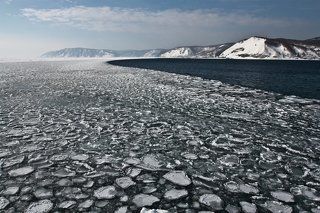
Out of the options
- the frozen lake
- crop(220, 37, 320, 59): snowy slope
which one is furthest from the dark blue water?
crop(220, 37, 320, 59): snowy slope

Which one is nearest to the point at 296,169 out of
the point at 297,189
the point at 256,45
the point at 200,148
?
the point at 297,189

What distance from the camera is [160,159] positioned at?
5648mm

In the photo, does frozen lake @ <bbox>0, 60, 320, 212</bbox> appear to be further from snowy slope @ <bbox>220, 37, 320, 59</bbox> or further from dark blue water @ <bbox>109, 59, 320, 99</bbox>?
snowy slope @ <bbox>220, 37, 320, 59</bbox>

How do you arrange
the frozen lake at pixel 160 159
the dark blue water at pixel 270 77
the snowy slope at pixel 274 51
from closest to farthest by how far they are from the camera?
the frozen lake at pixel 160 159
the dark blue water at pixel 270 77
the snowy slope at pixel 274 51

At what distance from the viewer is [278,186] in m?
4.59

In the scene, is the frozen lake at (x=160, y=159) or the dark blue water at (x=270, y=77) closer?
the frozen lake at (x=160, y=159)

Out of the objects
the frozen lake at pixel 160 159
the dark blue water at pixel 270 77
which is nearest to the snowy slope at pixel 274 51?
the dark blue water at pixel 270 77

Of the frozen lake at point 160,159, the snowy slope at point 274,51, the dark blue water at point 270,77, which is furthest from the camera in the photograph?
the snowy slope at point 274,51

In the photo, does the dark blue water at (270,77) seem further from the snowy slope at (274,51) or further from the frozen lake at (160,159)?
the snowy slope at (274,51)

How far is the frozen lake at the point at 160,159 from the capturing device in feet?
13.6

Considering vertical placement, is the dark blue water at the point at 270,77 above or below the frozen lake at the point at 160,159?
below

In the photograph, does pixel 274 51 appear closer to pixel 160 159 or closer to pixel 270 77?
pixel 270 77

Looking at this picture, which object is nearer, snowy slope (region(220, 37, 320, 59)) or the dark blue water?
the dark blue water

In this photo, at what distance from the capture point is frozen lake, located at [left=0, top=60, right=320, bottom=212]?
163 inches
